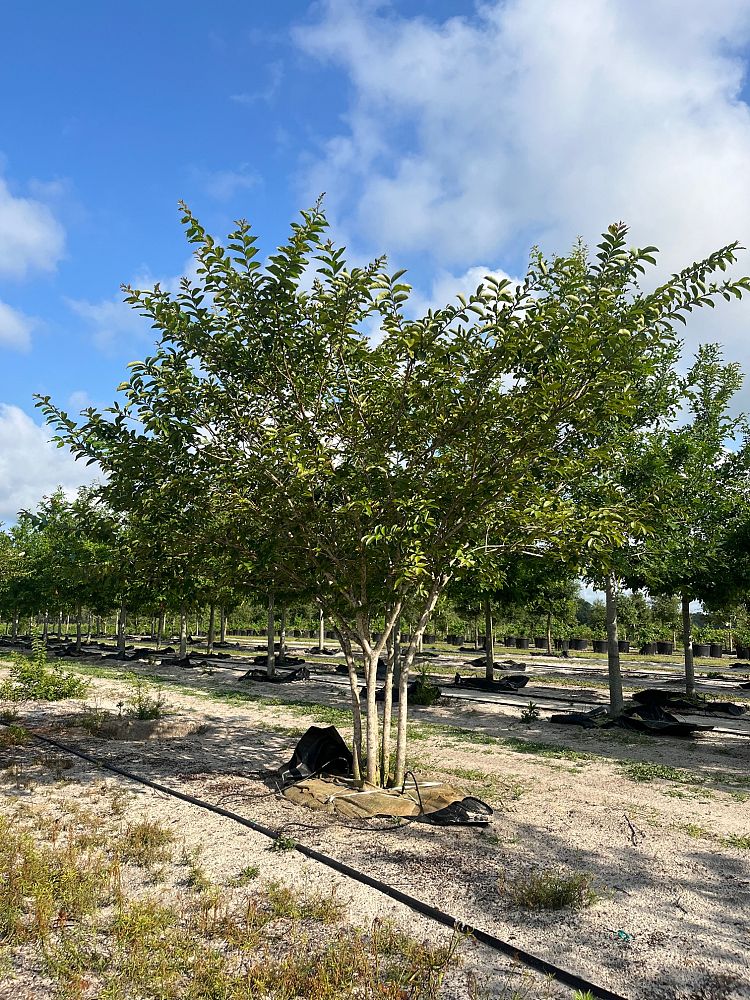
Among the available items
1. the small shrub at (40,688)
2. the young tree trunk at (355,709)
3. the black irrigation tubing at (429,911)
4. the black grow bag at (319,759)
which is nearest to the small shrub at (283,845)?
the black irrigation tubing at (429,911)

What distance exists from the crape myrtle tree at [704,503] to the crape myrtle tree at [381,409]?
6.29m

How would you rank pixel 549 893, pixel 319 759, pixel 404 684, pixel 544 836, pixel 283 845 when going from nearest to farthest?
pixel 549 893
pixel 283 845
pixel 544 836
pixel 404 684
pixel 319 759

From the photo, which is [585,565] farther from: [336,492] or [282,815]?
[282,815]

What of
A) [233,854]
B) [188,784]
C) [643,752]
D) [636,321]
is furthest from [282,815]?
[643,752]

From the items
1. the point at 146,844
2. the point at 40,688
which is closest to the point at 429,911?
the point at 146,844

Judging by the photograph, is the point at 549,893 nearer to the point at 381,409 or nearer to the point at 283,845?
the point at 283,845

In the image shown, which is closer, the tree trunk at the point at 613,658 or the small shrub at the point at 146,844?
the small shrub at the point at 146,844

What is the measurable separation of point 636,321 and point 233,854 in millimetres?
6256

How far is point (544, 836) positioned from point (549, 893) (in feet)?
5.94

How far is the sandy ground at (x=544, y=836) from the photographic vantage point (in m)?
4.31

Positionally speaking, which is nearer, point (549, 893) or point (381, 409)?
point (549, 893)

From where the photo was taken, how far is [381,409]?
731 cm

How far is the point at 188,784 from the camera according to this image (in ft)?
28.5

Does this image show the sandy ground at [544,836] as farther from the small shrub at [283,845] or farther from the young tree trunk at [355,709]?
the young tree trunk at [355,709]
